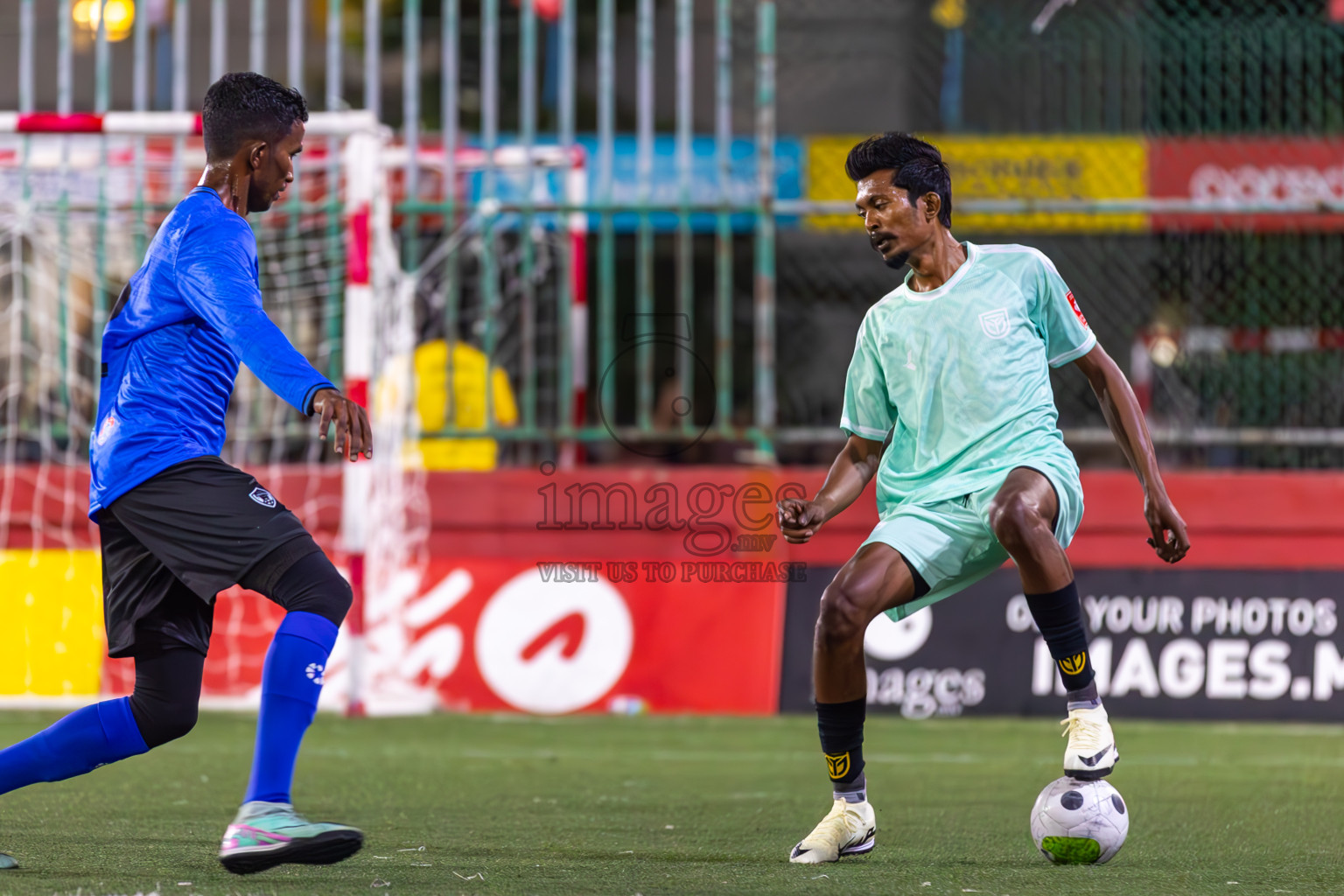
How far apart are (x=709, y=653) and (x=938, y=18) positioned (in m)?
3.85

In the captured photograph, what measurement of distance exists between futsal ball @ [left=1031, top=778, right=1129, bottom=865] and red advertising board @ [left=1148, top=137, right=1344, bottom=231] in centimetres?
535

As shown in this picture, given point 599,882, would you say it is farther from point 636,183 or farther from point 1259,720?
point 636,183

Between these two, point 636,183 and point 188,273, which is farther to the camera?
point 636,183

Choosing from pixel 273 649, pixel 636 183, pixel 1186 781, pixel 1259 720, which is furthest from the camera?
pixel 636 183

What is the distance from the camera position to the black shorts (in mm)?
4168

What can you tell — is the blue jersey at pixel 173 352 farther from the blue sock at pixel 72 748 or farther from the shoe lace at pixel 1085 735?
the shoe lace at pixel 1085 735

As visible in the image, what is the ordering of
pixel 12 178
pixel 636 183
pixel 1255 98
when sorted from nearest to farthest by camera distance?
pixel 1255 98, pixel 12 178, pixel 636 183

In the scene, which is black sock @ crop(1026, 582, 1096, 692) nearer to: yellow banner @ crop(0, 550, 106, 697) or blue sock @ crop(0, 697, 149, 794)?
blue sock @ crop(0, 697, 149, 794)

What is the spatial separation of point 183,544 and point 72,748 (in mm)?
608

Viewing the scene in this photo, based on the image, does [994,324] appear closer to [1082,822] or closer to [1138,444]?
[1138,444]

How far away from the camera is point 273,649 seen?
412cm

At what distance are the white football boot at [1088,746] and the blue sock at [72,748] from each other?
228 centimetres

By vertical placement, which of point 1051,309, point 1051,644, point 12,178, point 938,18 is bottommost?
point 1051,644

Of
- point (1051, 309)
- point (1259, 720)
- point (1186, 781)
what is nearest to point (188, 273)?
point (1051, 309)
